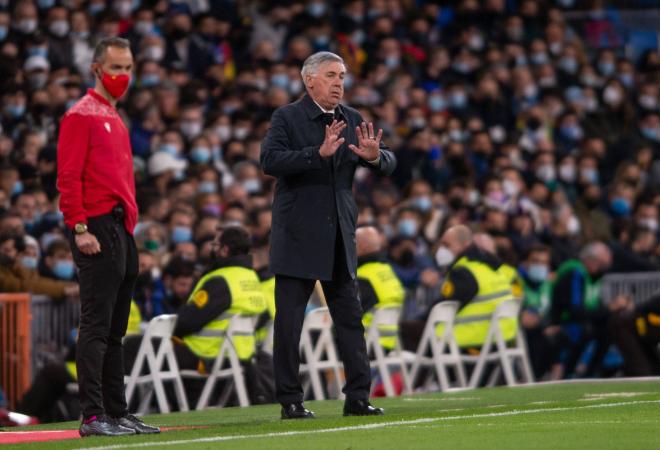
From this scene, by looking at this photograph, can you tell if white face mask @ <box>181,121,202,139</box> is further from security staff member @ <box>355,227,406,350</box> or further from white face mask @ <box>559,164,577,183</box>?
white face mask @ <box>559,164,577,183</box>

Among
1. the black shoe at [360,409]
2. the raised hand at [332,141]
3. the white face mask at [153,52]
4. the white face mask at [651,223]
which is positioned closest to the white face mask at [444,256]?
the white face mask at [153,52]

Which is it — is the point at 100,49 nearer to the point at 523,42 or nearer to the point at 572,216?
the point at 572,216

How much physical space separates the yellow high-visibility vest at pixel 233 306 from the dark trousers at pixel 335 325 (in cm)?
363

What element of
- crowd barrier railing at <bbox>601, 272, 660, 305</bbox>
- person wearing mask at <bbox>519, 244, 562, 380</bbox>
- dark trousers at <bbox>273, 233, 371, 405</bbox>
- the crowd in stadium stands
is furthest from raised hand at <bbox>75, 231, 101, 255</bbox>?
crowd barrier railing at <bbox>601, 272, 660, 305</bbox>

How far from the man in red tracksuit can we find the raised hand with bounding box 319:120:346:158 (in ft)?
4.03

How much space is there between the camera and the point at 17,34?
21.3 metres

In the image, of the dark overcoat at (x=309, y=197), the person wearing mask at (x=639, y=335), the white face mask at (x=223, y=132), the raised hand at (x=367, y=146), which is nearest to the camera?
the raised hand at (x=367, y=146)

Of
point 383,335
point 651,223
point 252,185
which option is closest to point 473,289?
point 383,335

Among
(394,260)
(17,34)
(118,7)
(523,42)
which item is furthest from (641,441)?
(523,42)

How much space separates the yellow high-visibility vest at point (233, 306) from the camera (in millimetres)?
14898

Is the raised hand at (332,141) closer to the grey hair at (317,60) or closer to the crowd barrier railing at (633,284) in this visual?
the grey hair at (317,60)

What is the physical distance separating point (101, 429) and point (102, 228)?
116cm

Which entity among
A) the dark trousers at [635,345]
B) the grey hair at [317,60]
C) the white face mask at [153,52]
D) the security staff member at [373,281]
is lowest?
the dark trousers at [635,345]

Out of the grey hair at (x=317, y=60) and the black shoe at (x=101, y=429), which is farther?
the grey hair at (x=317, y=60)
